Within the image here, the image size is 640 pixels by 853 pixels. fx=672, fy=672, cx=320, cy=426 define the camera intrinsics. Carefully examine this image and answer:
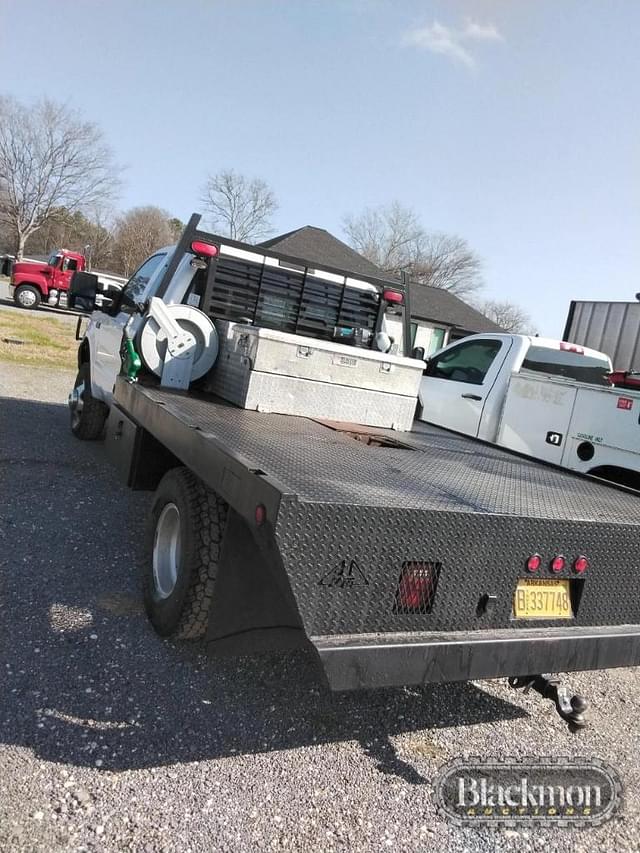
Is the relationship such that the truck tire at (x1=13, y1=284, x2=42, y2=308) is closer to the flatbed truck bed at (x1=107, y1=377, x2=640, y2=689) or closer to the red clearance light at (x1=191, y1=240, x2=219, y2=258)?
the red clearance light at (x1=191, y1=240, x2=219, y2=258)

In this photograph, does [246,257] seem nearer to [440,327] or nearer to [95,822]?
[95,822]

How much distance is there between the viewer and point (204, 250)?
17.5ft

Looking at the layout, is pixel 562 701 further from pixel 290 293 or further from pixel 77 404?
pixel 77 404

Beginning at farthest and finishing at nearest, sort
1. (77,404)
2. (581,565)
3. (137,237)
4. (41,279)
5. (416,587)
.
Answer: (137,237), (41,279), (77,404), (581,565), (416,587)

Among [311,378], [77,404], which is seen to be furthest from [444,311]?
[311,378]

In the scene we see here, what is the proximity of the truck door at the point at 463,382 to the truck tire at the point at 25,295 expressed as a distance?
22.9m

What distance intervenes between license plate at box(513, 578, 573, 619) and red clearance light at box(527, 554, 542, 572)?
2.0 inches

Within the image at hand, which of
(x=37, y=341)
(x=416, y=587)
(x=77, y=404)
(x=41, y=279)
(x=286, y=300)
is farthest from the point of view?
(x=41, y=279)

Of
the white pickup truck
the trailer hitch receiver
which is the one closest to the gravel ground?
the trailer hitch receiver

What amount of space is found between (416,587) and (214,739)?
1099 mm

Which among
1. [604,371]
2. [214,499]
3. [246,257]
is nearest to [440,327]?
[604,371]

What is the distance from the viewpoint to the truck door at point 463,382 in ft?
22.7

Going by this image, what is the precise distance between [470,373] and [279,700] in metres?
4.81

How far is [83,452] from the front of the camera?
23.5ft
